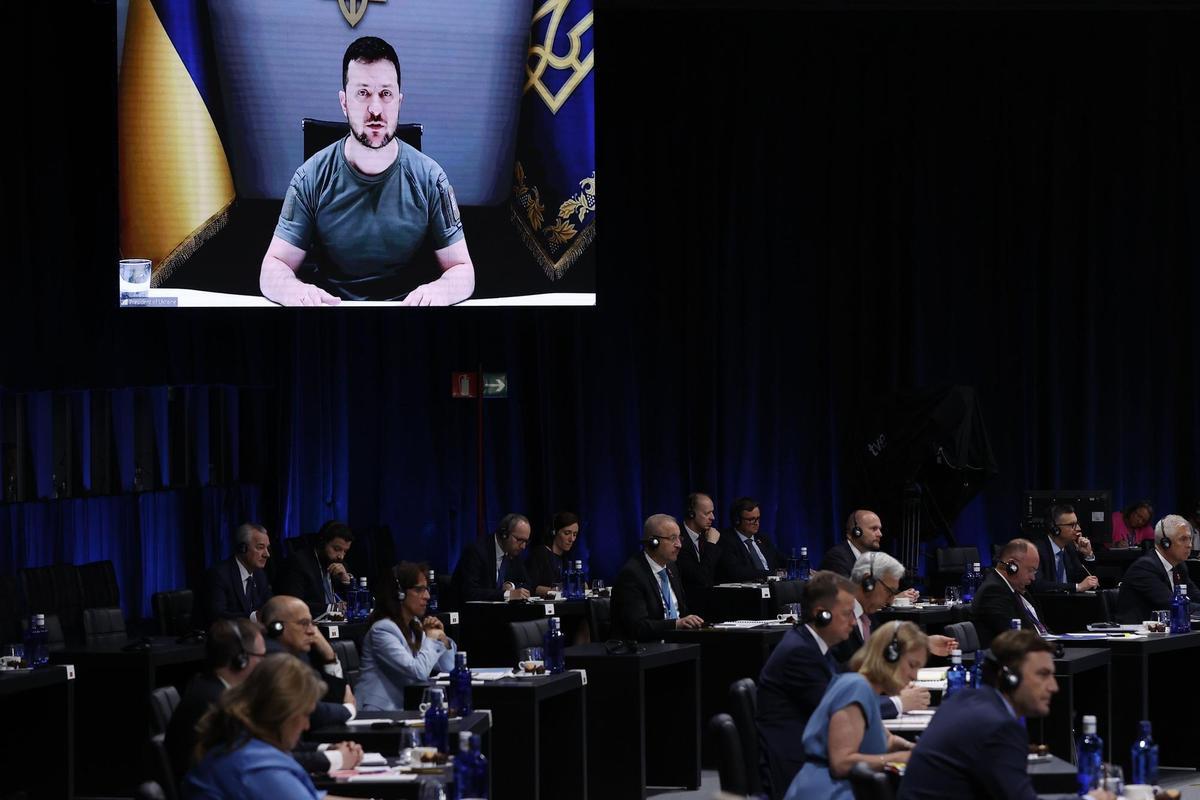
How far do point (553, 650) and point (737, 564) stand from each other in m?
4.43

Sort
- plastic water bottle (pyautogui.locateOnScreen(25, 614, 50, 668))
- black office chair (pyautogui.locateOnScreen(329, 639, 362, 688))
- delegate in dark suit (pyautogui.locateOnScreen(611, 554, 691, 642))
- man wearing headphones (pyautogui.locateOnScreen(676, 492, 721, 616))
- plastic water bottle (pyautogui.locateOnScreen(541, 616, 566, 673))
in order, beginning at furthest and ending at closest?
man wearing headphones (pyautogui.locateOnScreen(676, 492, 721, 616))
delegate in dark suit (pyautogui.locateOnScreen(611, 554, 691, 642))
plastic water bottle (pyautogui.locateOnScreen(25, 614, 50, 668))
plastic water bottle (pyautogui.locateOnScreen(541, 616, 566, 673))
black office chair (pyautogui.locateOnScreen(329, 639, 362, 688))

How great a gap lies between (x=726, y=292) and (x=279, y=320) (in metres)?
3.88

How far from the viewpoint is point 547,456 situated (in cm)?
1498

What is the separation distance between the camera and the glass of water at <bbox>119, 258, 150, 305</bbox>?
11.4 meters

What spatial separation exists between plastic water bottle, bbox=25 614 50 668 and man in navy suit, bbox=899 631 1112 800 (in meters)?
4.70

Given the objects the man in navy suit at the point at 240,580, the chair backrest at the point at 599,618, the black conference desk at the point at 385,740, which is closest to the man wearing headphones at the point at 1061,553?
the chair backrest at the point at 599,618

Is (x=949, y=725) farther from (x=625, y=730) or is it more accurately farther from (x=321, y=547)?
(x=321, y=547)

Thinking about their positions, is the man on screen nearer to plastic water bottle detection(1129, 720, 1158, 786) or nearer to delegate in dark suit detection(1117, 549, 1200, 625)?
delegate in dark suit detection(1117, 549, 1200, 625)

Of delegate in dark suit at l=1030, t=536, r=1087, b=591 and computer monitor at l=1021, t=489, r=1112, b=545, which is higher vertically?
computer monitor at l=1021, t=489, r=1112, b=545

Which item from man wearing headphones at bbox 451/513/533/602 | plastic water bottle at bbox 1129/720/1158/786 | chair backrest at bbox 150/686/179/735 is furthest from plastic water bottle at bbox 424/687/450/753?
man wearing headphones at bbox 451/513/533/602

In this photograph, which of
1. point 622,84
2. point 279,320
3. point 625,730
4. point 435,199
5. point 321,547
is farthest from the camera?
point 622,84

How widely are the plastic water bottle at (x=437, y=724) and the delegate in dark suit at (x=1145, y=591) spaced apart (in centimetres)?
542

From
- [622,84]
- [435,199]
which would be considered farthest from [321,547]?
[622,84]

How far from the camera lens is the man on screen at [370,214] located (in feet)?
38.1
